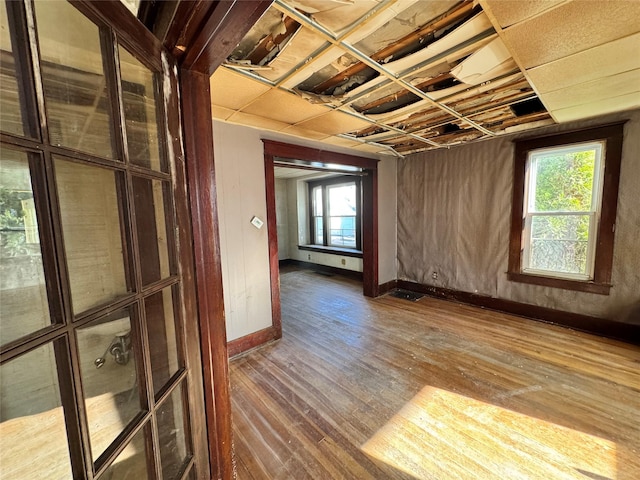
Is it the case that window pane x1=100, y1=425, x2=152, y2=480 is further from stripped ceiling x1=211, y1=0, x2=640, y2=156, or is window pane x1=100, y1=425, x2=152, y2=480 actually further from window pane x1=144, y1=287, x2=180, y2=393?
stripped ceiling x1=211, y1=0, x2=640, y2=156

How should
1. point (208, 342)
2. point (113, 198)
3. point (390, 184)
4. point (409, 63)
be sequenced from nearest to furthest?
point (113, 198) < point (208, 342) < point (409, 63) < point (390, 184)

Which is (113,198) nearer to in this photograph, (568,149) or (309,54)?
(309,54)

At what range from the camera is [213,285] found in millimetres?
1049

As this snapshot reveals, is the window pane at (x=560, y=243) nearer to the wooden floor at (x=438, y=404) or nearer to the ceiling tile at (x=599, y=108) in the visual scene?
the wooden floor at (x=438, y=404)

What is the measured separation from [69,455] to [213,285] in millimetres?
573

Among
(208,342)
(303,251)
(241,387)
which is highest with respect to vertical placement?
(208,342)

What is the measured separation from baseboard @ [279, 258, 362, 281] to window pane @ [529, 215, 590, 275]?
295cm

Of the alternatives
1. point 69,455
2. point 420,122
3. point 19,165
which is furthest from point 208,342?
point 420,122

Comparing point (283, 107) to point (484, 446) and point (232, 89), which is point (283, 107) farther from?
point (484, 446)

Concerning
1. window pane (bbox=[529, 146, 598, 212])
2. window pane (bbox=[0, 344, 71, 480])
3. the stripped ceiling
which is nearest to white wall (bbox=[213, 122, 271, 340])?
the stripped ceiling

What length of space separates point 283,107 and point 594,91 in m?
2.52

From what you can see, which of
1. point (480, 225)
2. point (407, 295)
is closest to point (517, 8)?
point (480, 225)

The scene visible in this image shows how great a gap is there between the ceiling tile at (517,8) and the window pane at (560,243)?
2618 millimetres

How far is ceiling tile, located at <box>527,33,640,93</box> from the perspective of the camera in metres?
1.49
